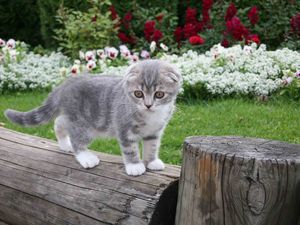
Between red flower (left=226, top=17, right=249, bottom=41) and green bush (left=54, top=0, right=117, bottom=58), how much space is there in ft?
6.33

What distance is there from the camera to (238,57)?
7672mm

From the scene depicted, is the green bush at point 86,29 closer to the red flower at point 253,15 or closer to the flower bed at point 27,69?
the flower bed at point 27,69

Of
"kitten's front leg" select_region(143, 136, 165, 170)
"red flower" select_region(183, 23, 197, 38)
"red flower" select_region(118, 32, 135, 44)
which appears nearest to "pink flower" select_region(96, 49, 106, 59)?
"red flower" select_region(118, 32, 135, 44)

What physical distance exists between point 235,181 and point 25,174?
1.74 m

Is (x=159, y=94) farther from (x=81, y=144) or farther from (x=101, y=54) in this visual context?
(x=101, y=54)

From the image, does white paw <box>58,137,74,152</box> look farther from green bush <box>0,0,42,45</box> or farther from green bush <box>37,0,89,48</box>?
green bush <box>0,0,42,45</box>

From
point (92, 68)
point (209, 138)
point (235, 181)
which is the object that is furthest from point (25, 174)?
point (92, 68)

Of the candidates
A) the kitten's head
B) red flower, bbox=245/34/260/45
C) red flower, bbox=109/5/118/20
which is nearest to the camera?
the kitten's head

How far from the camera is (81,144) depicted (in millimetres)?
3725

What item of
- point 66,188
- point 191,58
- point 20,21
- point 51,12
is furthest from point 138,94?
point 20,21

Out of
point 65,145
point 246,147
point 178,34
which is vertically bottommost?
point 178,34

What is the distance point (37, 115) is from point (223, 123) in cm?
267

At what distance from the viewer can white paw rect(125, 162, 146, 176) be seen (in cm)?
333

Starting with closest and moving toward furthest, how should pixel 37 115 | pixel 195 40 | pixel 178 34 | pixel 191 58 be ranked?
pixel 37 115 < pixel 191 58 < pixel 195 40 < pixel 178 34
